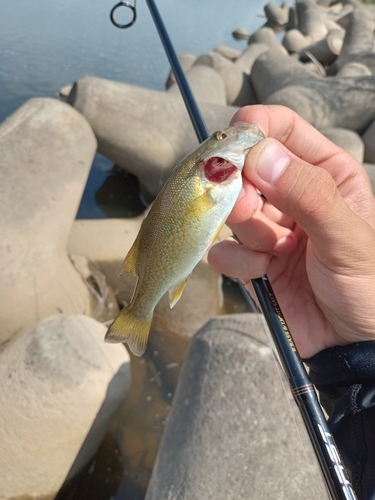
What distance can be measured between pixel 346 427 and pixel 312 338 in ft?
1.43

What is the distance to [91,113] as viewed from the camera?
225 inches

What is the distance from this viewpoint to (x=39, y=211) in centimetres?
419

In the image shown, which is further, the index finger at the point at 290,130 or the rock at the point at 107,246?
the rock at the point at 107,246

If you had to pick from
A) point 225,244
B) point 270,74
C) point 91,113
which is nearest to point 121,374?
point 225,244

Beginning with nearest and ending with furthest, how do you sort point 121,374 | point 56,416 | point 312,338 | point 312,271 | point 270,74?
1. point 312,271
2. point 312,338
3. point 56,416
4. point 121,374
5. point 270,74

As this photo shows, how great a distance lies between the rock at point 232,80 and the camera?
9680mm

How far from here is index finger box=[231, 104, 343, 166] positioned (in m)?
1.86

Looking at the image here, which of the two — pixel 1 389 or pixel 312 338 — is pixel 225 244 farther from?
pixel 1 389

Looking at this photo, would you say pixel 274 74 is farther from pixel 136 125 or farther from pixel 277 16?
pixel 277 16

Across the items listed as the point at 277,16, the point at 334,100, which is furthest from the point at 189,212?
the point at 277,16

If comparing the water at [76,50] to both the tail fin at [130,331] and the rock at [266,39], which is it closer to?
the rock at [266,39]

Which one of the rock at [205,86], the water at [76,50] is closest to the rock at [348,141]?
the rock at [205,86]

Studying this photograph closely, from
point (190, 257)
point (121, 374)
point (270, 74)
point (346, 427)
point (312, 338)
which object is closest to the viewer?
point (190, 257)

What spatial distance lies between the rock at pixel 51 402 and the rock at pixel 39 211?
88cm
